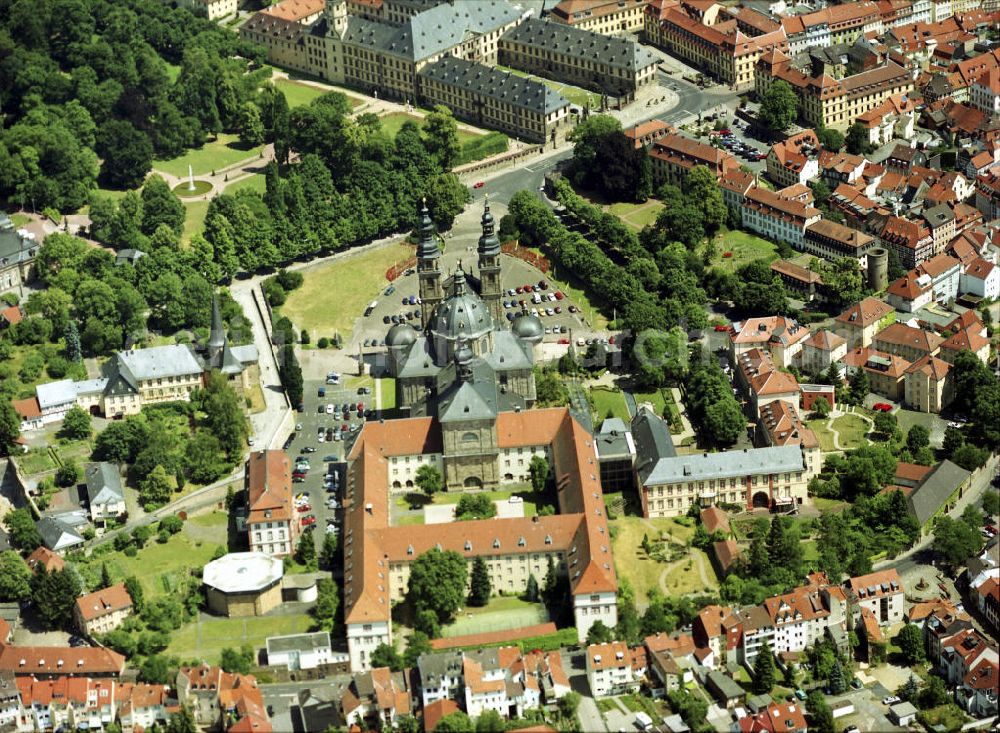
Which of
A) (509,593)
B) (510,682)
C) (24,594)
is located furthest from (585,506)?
(24,594)

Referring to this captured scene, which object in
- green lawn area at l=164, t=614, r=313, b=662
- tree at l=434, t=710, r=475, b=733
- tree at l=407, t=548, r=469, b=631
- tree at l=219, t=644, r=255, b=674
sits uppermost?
tree at l=407, t=548, r=469, b=631

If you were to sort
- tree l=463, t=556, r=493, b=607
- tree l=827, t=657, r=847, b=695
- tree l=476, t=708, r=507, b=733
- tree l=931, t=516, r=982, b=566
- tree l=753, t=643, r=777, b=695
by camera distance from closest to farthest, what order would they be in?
tree l=476, t=708, r=507, b=733 → tree l=827, t=657, r=847, b=695 → tree l=753, t=643, r=777, b=695 → tree l=463, t=556, r=493, b=607 → tree l=931, t=516, r=982, b=566

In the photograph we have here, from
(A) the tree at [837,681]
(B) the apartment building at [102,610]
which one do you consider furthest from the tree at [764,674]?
(B) the apartment building at [102,610]

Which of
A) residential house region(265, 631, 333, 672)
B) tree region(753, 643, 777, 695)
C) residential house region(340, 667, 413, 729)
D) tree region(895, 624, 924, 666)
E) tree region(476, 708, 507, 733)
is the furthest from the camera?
tree region(895, 624, 924, 666)

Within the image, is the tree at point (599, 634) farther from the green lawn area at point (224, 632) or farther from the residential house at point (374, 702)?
the green lawn area at point (224, 632)

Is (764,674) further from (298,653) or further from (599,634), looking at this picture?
(298,653)

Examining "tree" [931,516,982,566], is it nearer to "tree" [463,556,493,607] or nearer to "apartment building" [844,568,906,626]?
"apartment building" [844,568,906,626]

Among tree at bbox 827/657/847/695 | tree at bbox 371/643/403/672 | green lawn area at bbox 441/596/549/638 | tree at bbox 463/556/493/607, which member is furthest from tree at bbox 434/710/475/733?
tree at bbox 827/657/847/695
